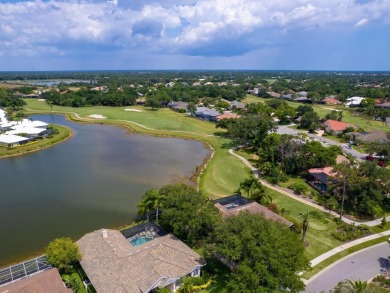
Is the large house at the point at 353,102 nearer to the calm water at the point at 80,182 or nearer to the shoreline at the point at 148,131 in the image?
the shoreline at the point at 148,131

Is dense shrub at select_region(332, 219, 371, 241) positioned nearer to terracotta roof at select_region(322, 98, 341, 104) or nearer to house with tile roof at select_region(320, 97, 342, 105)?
house with tile roof at select_region(320, 97, 342, 105)

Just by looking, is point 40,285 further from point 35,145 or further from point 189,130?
point 189,130

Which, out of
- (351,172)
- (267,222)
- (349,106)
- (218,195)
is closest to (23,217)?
(218,195)

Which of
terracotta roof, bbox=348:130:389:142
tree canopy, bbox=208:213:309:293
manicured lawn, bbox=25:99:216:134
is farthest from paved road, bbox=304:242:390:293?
manicured lawn, bbox=25:99:216:134

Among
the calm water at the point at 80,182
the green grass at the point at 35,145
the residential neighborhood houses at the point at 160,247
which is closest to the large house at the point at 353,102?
the residential neighborhood houses at the point at 160,247

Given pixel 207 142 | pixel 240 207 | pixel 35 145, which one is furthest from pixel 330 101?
pixel 35 145
